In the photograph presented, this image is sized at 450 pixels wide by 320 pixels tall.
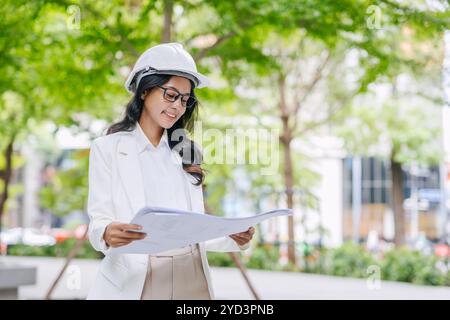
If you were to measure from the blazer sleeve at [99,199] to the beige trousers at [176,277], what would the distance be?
153mm

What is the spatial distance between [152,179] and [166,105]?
0.20 metres

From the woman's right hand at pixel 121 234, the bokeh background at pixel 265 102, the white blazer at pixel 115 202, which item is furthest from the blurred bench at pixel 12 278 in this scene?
the woman's right hand at pixel 121 234

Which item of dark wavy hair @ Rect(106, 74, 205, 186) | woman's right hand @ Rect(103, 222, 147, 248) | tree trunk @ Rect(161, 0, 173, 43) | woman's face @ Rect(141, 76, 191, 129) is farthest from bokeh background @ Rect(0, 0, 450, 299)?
woman's right hand @ Rect(103, 222, 147, 248)

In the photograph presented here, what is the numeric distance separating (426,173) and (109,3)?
22744mm

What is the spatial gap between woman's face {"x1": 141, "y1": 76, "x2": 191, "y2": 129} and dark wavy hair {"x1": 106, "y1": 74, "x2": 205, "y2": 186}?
2 cm

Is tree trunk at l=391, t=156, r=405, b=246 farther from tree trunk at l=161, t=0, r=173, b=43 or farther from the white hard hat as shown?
the white hard hat

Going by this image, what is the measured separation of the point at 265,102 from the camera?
54.3 ft

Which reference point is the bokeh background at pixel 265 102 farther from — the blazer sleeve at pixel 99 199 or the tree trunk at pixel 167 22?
the blazer sleeve at pixel 99 199

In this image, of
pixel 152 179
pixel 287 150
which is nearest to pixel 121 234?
pixel 152 179

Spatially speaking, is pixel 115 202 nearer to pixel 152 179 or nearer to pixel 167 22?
pixel 152 179

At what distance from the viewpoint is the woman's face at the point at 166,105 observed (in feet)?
7.00

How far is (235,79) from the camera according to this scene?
10.7 m
